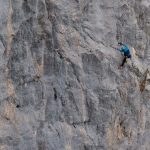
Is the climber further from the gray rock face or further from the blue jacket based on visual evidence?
the gray rock face

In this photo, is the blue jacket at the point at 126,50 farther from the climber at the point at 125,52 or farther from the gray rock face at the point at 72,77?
the gray rock face at the point at 72,77

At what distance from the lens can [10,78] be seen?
2658 centimetres

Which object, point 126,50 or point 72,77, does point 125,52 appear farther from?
point 72,77

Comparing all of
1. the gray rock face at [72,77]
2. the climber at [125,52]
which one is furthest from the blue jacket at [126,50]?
the gray rock face at [72,77]

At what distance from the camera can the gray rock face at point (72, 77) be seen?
26.6m

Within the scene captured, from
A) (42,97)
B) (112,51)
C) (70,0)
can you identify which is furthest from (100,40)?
(42,97)

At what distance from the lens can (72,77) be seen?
2811 cm

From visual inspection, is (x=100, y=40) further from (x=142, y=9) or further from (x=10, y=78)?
(x=10, y=78)

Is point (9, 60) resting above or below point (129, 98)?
above

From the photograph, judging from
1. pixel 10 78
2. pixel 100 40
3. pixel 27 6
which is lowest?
pixel 10 78

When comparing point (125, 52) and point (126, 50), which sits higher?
point (126, 50)

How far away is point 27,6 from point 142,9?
8014 millimetres

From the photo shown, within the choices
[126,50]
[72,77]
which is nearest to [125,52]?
[126,50]

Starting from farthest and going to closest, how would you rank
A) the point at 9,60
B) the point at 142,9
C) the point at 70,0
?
the point at 142,9, the point at 70,0, the point at 9,60
